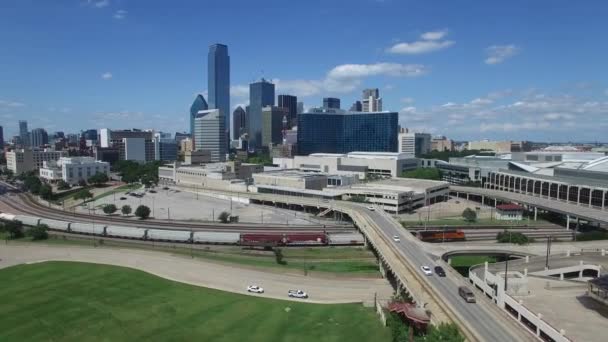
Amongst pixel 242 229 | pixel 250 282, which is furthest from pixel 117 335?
pixel 242 229

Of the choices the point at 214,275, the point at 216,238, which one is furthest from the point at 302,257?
the point at 216,238

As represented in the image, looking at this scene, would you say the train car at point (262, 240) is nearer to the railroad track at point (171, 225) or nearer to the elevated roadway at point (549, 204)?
the railroad track at point (171, 225)

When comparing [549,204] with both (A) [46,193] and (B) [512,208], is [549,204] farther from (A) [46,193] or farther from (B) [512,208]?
(A) [46,193]

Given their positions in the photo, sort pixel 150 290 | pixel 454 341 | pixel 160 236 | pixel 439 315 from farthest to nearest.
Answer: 1. pixel 160 236
2. pixel 150 290
3. pixel 439 315
4. pixel 454 341

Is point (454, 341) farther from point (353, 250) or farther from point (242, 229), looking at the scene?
point (242, 229)

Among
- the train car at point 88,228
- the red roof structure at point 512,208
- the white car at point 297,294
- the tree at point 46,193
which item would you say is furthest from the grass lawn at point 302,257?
the tree at point 46,193

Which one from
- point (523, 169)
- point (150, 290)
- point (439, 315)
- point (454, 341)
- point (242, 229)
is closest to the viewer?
point (454, 341)
